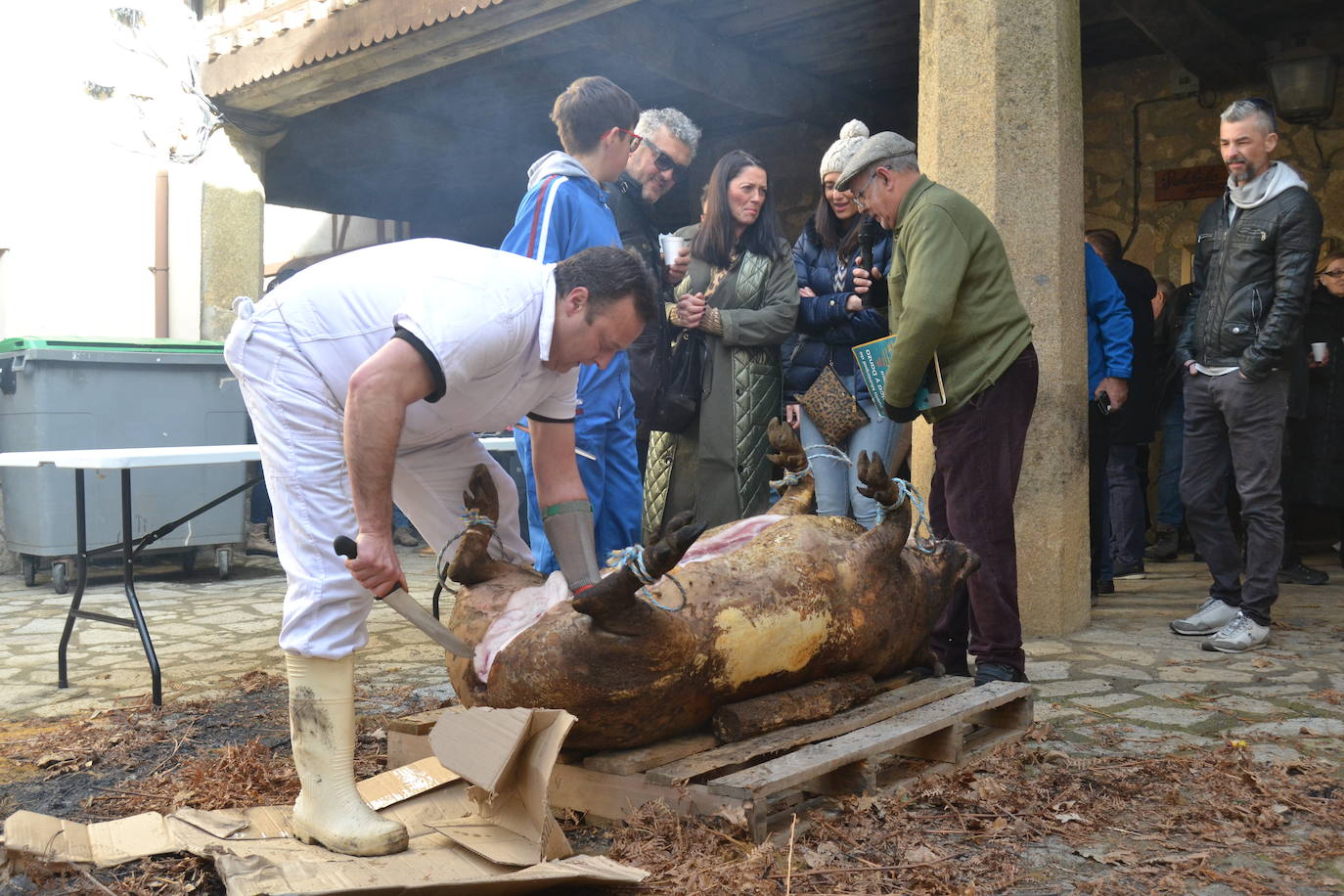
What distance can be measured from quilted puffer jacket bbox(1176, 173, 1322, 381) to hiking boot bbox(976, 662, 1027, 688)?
175 centimetres

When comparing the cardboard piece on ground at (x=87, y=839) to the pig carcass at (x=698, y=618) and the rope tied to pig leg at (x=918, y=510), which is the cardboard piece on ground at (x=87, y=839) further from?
the rope tied to pig leg at (x=918, y=510)

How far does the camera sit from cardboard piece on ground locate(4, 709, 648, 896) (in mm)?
2312

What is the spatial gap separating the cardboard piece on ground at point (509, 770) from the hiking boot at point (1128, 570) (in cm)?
539

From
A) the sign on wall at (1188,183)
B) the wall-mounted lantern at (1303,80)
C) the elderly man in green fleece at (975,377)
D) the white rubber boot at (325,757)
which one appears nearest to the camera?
the white rubber boot at (325,757)

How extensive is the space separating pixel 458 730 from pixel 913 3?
6.71 meters

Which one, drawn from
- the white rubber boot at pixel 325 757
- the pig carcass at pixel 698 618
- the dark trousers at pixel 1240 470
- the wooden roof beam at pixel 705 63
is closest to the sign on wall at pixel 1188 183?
the wooden roof beam at pixel 705 63

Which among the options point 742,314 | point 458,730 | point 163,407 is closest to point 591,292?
point 458,730

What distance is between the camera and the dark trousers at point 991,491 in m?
3.83

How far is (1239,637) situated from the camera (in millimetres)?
4746

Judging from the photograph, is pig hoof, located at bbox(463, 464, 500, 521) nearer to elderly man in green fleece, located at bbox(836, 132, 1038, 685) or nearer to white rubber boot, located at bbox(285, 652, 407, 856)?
white rubber boot, located at bbox(285, 652, 407, 856)

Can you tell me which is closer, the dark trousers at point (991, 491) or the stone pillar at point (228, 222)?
the dark trousers at point (991, 491)

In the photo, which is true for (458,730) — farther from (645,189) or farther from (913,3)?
(913,3)

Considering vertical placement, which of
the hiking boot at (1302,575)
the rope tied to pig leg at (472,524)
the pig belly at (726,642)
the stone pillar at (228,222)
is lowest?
the hiking boot at (1302,575)

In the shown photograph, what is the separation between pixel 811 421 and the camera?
488cm
